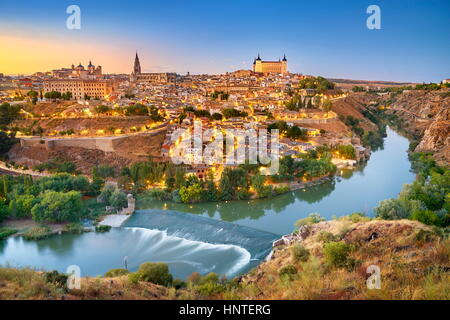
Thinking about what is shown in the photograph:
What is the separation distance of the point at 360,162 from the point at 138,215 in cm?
959

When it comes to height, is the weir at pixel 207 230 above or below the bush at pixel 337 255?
below

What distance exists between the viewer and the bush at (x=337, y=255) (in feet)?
11.4

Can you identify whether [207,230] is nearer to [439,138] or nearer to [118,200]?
[118,200]

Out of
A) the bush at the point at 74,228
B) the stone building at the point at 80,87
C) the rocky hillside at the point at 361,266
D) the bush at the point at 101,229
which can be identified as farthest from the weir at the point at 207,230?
the stone building at the point at 80,87

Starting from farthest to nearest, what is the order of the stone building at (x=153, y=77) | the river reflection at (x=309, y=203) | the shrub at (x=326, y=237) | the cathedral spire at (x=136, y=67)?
the cathedral spire at (x=136, y=67) → the stone building at (x=153, y=77) → the river reflection at (x=309, y=203) → the shrub at (x=326, y=237)

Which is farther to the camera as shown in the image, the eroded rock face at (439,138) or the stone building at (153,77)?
the stone building at (153,77)

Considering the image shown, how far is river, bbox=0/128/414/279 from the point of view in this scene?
20.5ft

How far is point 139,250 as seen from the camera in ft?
22.1

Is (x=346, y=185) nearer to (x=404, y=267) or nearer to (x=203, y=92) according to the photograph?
(x=404, y=267)

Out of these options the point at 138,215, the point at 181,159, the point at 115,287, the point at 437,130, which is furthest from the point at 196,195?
the point at 437,130

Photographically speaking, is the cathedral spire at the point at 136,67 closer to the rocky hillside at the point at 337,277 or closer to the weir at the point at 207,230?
the weir at the point at 207,230

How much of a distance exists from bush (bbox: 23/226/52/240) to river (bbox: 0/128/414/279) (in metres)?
0.13

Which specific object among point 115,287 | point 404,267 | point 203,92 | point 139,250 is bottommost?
point 139,250

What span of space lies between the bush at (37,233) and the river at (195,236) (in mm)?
126
